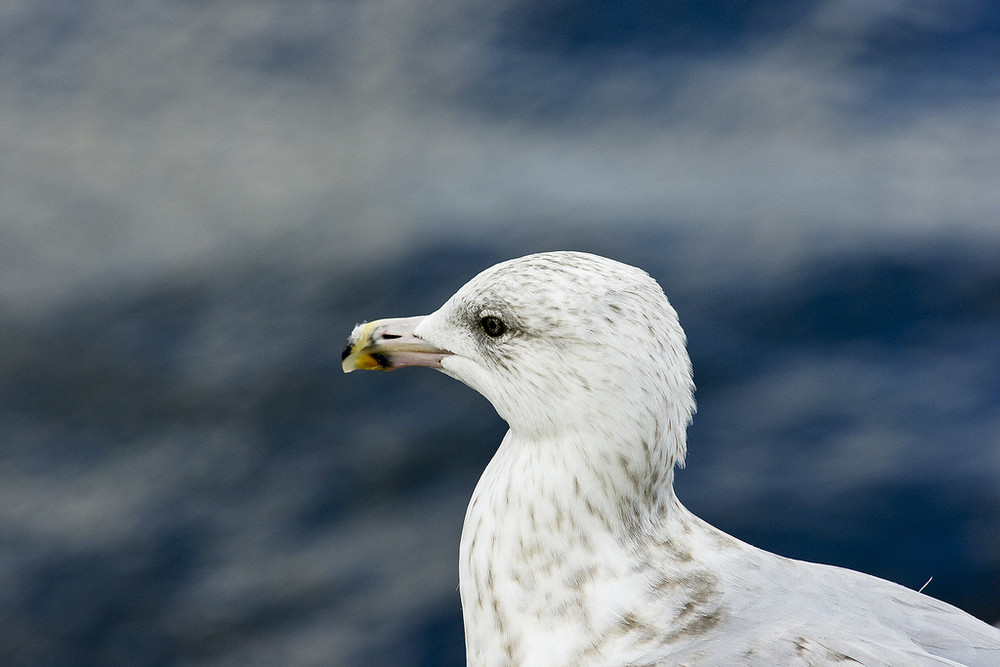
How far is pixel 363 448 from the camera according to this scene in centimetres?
400

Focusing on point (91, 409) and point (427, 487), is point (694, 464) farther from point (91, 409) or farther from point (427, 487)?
point (91, 409)

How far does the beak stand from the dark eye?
0.20m

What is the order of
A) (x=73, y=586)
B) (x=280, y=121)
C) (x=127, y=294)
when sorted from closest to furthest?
1. (x=73, y=586)
2. (x=127, y=294)
3. (x=280, y=121)

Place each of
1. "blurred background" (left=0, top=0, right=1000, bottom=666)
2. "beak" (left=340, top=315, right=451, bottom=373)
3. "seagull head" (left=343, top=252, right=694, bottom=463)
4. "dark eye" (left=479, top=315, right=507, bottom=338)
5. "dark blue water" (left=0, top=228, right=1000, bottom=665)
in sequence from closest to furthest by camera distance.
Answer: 1. "seagull head" (left=343, top=252, right=694, bottom=463)
2. "dark eye" (left=479, top=315, right=507, bottom=338)
3. "beak" (left=340, top=315, right=451, bottom=373)
4. "dark blue water" (left=0, top=228, right=1000, bottom=665)
5. "blurred background" (left=0, top=0, right=1000, bottom=666)

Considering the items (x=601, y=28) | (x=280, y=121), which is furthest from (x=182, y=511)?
(x=601, y=28)

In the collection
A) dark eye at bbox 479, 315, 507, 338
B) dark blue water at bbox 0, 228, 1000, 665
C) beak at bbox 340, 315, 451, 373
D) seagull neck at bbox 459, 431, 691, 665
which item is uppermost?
dark blue water at bbox 0, 228, 1000, 665

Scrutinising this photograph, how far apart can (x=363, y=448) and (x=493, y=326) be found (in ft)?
5.79

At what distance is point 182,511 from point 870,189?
10.4 feet

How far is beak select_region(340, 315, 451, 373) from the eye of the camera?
8.38ft

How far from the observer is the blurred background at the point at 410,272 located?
375 cm

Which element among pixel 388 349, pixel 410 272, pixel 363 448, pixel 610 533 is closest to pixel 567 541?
pixel 610 533

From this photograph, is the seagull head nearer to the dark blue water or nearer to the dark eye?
the dark eye

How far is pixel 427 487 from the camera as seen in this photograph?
12.9 ft

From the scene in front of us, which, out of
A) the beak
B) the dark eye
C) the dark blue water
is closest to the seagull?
the dark eye
